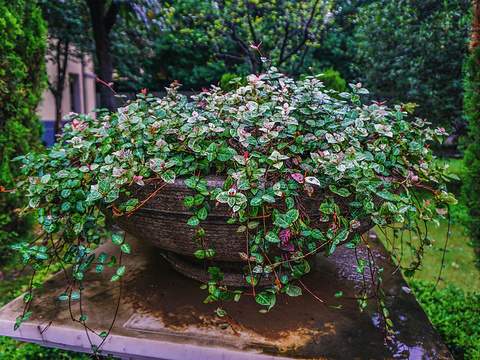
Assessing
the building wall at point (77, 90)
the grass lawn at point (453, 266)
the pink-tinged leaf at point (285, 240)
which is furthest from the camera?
the building wall at point (77, 90)

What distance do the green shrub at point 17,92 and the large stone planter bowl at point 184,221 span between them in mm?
1632

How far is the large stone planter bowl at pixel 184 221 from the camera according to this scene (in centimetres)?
124

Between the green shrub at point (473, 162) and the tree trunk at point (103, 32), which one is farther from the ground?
the tree trunk at point (103, 32)

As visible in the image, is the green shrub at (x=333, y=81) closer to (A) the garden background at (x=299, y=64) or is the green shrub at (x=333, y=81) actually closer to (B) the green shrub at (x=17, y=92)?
(A) the garden background at (x=299, y=64)

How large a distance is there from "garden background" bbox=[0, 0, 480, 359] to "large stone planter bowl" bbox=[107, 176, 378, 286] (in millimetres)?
589

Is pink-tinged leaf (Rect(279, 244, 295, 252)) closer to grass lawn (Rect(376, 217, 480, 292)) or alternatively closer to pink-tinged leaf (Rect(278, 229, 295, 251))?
pink-tinged leaf (Rect(278, 229, 295, 251))

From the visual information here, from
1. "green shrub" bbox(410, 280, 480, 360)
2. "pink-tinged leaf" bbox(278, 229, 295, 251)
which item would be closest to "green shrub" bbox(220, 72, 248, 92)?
"pink-tinged leaf" bbox(278, 229, 295, 251)

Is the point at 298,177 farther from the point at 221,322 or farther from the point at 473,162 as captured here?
the point at 473,162

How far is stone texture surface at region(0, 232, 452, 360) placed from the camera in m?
1.16

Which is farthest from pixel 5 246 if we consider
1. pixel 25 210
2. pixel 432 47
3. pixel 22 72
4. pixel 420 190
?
pixel 432 47

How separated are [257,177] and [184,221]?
0.37 meters

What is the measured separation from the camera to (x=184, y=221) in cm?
129

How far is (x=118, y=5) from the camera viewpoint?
12.4 ft

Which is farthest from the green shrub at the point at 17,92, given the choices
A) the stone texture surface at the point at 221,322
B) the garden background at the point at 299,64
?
the stone texture surface at the point at 221,322
